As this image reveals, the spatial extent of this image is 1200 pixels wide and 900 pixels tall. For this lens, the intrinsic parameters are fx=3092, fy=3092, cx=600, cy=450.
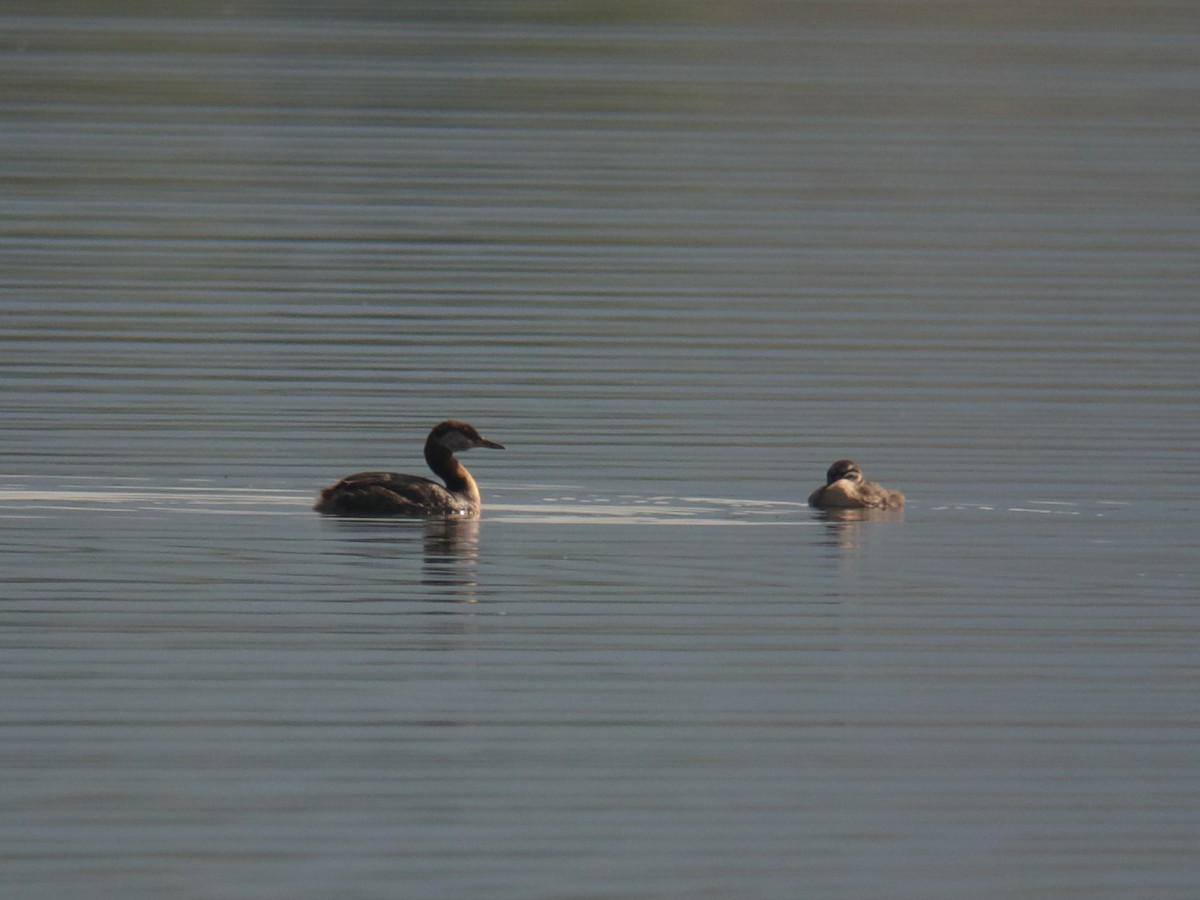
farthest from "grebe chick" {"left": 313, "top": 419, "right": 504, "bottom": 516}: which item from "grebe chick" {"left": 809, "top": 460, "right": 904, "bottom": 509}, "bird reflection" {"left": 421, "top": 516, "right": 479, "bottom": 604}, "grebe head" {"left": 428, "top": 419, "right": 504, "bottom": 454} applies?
"grebe chick" {"left": 809, "top": 460, "right": 904, "bottom": 509}

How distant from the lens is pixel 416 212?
28266mm

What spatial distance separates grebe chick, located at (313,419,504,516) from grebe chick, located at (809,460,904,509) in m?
1.77

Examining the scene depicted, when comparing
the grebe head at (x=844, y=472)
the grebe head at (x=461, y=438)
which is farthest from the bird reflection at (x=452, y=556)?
the grebe head at (x=844, y=472)

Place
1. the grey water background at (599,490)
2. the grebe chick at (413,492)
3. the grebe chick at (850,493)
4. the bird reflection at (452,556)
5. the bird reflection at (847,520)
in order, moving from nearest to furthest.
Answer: the grey water background at (599,490), the bird reflection at (452,556), the bird reflection at (847,520), the grebe chick at (413,492), the grebe chick at (850,493)

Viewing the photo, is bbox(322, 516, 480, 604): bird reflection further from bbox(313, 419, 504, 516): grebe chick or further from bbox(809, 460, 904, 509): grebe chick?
bbox(809, 460, 904, 509): grebe chick

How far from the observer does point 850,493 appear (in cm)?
1558

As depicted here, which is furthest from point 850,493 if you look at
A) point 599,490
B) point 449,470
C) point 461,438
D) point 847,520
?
point 461,438

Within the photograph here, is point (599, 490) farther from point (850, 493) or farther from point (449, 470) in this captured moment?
point (850, 493)

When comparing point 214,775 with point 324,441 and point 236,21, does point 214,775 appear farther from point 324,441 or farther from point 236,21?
point 236,21

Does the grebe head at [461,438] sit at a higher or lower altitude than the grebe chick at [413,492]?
higher

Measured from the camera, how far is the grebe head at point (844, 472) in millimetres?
15852

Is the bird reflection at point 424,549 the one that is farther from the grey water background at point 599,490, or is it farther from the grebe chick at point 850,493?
the grebe chick at point 850,493

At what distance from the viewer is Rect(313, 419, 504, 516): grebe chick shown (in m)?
15.2

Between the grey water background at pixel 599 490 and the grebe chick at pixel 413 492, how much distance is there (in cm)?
20
